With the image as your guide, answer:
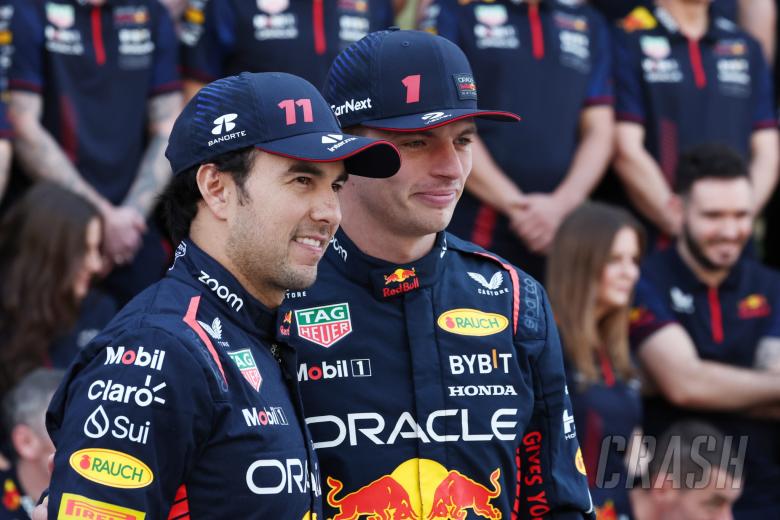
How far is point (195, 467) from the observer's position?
110 inches

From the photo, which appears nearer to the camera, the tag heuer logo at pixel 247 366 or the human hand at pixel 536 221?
the tag heuer logo at pixel 247 366

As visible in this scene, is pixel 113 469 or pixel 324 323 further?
pixel 324 323

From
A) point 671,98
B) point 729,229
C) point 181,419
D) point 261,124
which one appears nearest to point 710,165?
point 729,229

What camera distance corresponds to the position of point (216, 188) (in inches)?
119

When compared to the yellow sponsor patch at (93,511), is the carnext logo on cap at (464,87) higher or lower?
higher

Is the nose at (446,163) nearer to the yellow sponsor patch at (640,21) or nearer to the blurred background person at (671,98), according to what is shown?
the blurred background person at (671,98)

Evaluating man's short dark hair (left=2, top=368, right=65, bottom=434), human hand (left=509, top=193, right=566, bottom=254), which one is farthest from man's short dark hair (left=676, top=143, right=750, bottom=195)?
man's short dark hair (left=2, top=368, right=65, bottom=434)

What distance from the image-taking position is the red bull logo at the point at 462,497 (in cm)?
337

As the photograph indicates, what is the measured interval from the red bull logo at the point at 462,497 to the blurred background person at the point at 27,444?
2.49 metres

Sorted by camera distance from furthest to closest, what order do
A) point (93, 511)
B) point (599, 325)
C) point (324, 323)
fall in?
point (599, 325)
point (324, 323)
point (93, 511)

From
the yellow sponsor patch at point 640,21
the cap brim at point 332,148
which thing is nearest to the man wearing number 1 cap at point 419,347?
the cap brim at point 332,148

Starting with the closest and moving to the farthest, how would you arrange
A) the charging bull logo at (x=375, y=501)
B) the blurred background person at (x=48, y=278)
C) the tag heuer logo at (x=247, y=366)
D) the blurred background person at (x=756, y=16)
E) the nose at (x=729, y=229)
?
the tag heuer logo at (x=247, y=366), the charging bull logo at (x=375, y=501), the blurred background person at (x=48, y=278), the nose at (x=729, y=229), the blurred background person at (x=756, y=16)

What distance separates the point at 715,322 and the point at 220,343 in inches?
167
